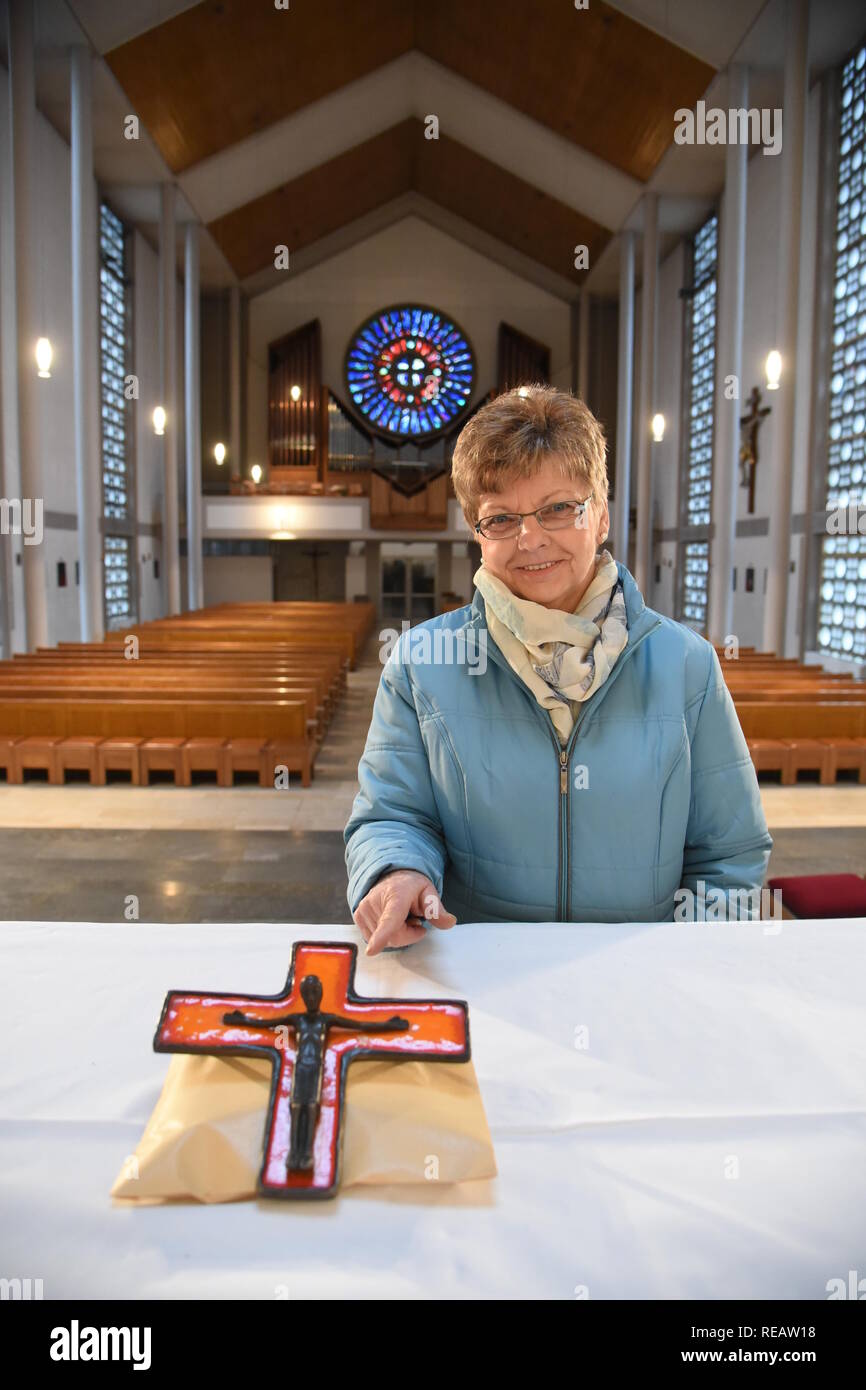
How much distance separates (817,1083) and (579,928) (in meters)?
0.49

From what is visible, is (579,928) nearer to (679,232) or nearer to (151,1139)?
(151,1139)

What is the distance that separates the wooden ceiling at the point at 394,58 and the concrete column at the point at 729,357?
1017 mm

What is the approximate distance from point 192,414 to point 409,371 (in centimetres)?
676

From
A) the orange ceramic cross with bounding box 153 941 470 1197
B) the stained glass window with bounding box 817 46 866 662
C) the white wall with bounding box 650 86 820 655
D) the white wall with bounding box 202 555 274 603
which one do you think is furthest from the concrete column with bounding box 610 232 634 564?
the orange ceramic cross with bounding box 153 941 470 1197

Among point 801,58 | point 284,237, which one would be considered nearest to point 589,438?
point 801,58

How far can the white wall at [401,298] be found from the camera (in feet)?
72.2

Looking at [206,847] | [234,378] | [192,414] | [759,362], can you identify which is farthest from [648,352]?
[206,847]

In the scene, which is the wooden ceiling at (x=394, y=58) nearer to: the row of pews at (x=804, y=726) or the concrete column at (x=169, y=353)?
the concrete column at (x=169, y=353)

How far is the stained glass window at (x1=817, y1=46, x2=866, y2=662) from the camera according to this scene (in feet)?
37.0

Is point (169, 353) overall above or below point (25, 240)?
above

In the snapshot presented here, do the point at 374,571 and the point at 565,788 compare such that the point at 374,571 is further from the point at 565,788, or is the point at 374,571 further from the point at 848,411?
the point at 565,788

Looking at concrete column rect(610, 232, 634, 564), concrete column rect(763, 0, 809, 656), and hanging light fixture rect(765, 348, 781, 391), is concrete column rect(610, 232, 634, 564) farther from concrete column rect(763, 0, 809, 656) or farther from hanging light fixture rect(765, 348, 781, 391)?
hanging light fixture rect(765, 348, 781, 391)

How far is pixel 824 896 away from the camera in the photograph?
218cm

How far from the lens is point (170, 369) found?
15438 mm
